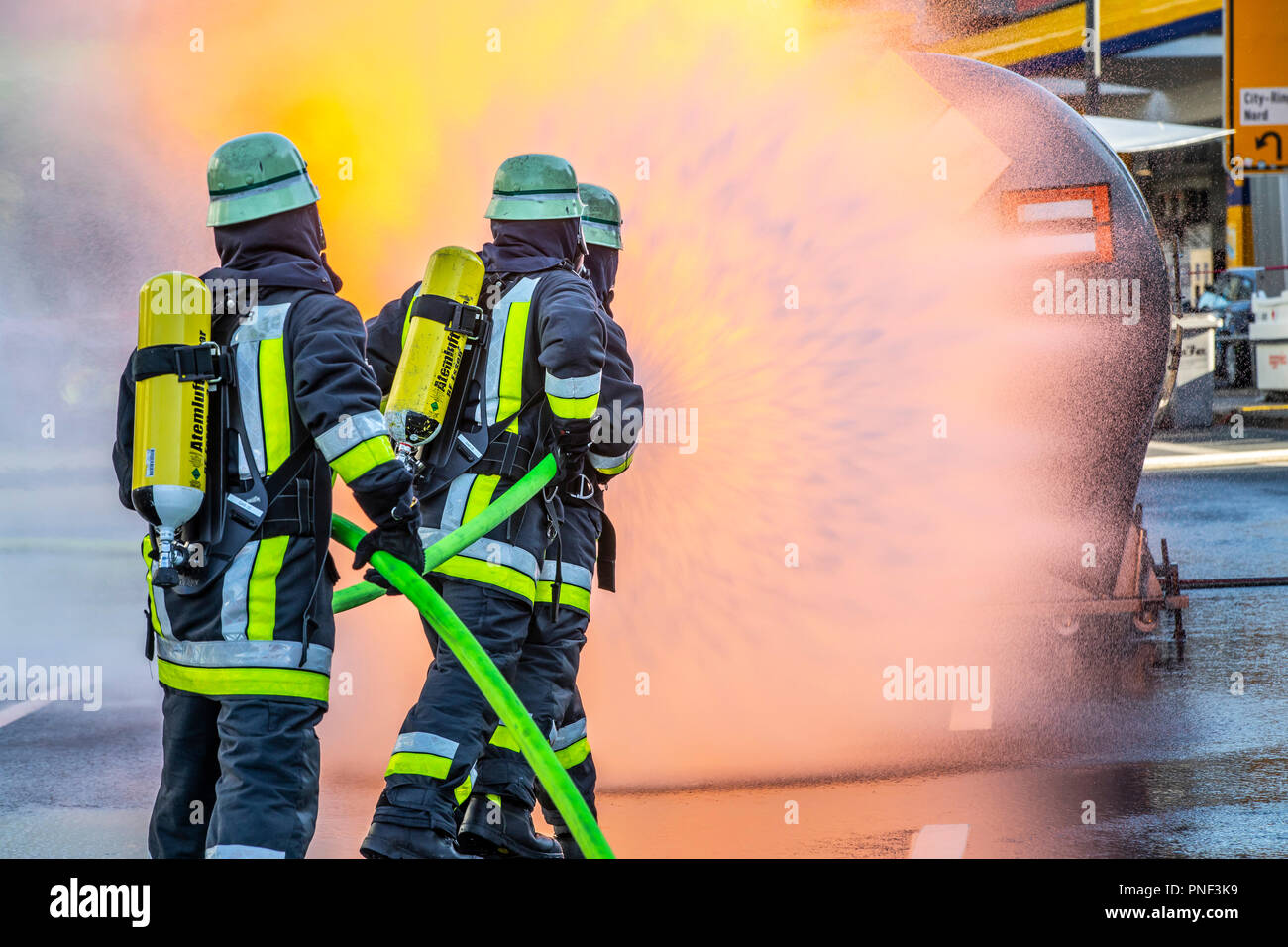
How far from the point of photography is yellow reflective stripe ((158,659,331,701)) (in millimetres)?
2691

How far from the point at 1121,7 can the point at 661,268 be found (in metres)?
9.55

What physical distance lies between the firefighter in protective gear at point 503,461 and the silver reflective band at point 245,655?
462 millimetres

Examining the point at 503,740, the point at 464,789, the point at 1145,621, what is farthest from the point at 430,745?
the point at 1145,621

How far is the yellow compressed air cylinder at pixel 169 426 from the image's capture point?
8.64ft

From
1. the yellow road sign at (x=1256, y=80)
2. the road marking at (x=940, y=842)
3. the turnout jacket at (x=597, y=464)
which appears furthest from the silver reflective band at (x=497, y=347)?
the yellow road sign at (x=1256, y=80)

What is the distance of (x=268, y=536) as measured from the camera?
276 cm

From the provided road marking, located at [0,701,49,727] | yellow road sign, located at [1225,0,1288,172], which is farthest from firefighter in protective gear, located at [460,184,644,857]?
yellow road sign, located at [1225,0,1288,172]

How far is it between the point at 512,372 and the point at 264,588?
0.94 metres

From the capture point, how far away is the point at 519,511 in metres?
3.36

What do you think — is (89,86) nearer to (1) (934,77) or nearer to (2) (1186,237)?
(1) (934,77)

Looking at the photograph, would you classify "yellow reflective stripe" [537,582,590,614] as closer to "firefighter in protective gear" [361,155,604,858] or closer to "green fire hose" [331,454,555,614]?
"firefighter in protective gear" [361,155,604,858]

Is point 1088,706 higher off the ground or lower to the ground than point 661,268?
lower

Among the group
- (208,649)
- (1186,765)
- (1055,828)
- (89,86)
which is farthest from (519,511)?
(89,86)

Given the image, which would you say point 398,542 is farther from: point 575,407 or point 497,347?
point 497,347
